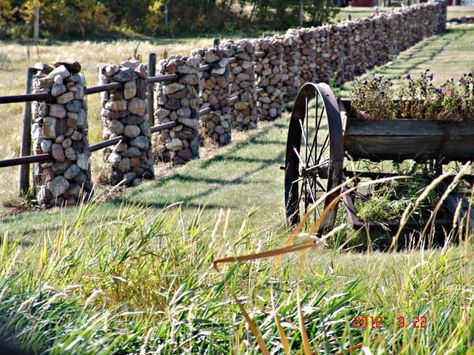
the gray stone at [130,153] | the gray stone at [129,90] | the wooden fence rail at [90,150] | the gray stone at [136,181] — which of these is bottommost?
the gray stone at [136,181]

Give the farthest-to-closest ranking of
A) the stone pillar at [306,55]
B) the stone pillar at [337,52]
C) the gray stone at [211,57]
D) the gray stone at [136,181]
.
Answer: the stone pillar at [337,52] → the stone pillar at [306,55] → the gray stone at [211,57] → the gray stone at [136,181]

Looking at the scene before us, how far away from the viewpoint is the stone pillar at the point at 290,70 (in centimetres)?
1770

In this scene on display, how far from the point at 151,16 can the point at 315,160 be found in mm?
41522

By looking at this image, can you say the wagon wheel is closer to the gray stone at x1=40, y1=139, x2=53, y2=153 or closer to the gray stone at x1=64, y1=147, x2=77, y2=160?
the gray stone at x1=64, y1=147, x2=77, y2=160

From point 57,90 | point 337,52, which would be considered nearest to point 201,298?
point 57,90

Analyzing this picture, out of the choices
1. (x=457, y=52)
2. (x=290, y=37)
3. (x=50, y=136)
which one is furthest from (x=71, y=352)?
(x=457, y=52)

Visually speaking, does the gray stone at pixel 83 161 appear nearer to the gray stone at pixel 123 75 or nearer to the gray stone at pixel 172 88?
the gray stone at pixel 123 75

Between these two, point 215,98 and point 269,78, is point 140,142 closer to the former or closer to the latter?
point 215,98

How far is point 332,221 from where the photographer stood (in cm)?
668

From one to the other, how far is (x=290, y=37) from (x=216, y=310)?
14.7 meters

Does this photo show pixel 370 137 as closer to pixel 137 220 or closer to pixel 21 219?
pixel 137 220

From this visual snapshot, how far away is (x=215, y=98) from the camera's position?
1383cm

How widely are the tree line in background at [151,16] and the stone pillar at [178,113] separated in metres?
30.9

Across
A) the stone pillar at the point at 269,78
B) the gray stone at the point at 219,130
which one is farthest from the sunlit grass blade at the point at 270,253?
the stone pillar at the point at 269,78
